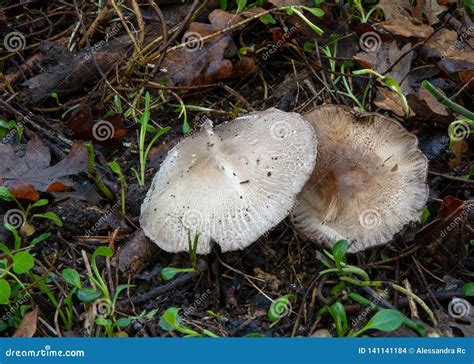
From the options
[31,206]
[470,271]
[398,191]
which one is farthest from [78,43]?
[470,271]

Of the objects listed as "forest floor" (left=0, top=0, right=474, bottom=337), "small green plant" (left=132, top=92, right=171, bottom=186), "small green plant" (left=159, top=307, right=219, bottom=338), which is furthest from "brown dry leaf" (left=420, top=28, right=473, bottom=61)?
"small green plant" (left=159, top=307, right=219, bottom=338)

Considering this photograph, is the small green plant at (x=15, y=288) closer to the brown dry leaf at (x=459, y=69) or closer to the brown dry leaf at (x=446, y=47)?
the brown dry leaf at (x=459, y=69)

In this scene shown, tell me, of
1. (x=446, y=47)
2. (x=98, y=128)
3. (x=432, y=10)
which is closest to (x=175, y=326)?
(x=98, y=128)

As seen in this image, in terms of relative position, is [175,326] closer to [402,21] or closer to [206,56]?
[206,56]

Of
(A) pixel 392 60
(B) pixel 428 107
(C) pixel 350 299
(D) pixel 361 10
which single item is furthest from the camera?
(D) pixel 361 10

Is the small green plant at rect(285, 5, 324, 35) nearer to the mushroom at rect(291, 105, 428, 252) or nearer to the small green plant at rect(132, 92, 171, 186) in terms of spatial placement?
the mushroom at rect(291, 105, 428, 252)

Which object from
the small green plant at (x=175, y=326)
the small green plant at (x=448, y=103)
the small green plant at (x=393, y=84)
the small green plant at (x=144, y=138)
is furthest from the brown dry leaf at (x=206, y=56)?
the small green plant at (x=175, y=326)
